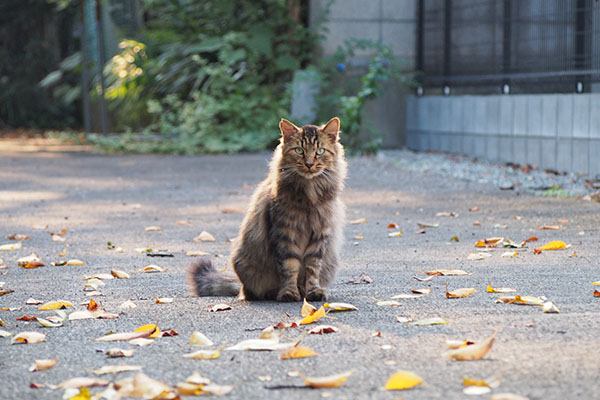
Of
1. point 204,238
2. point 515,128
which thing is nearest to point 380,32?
point 515,128

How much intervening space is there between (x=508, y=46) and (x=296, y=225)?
26.4ft

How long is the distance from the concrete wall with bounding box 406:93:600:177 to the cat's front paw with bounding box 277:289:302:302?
6150 mm

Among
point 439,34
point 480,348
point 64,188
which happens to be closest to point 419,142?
point 439,34

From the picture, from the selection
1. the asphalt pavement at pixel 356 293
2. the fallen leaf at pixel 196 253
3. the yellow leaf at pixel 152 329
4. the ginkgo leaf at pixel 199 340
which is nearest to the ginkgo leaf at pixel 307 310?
the asphalt pavement at pixel 356 293

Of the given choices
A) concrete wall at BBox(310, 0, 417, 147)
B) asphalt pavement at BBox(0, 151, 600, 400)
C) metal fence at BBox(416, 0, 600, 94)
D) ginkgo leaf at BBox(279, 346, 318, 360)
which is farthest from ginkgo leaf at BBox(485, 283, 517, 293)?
concrete wall at BBox(310, 0, 417, 147)

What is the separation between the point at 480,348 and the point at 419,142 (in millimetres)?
10928

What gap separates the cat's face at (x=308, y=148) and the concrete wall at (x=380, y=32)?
382 inches

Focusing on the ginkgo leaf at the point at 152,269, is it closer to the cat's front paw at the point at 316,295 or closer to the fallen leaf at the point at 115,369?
the cat's front paw at the point at 316,295

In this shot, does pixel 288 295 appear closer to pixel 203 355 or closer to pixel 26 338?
pixel 203 355

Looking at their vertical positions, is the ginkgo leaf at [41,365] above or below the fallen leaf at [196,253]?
above

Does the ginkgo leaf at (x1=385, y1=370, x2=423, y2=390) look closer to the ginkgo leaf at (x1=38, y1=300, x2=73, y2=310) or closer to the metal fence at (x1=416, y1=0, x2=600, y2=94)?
the ginkgo leaf at (x1=38, y1=300, x2=73, y2=310)

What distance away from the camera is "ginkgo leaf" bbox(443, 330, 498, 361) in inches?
120

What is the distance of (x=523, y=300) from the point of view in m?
3.94

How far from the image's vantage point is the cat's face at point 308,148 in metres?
4.22
